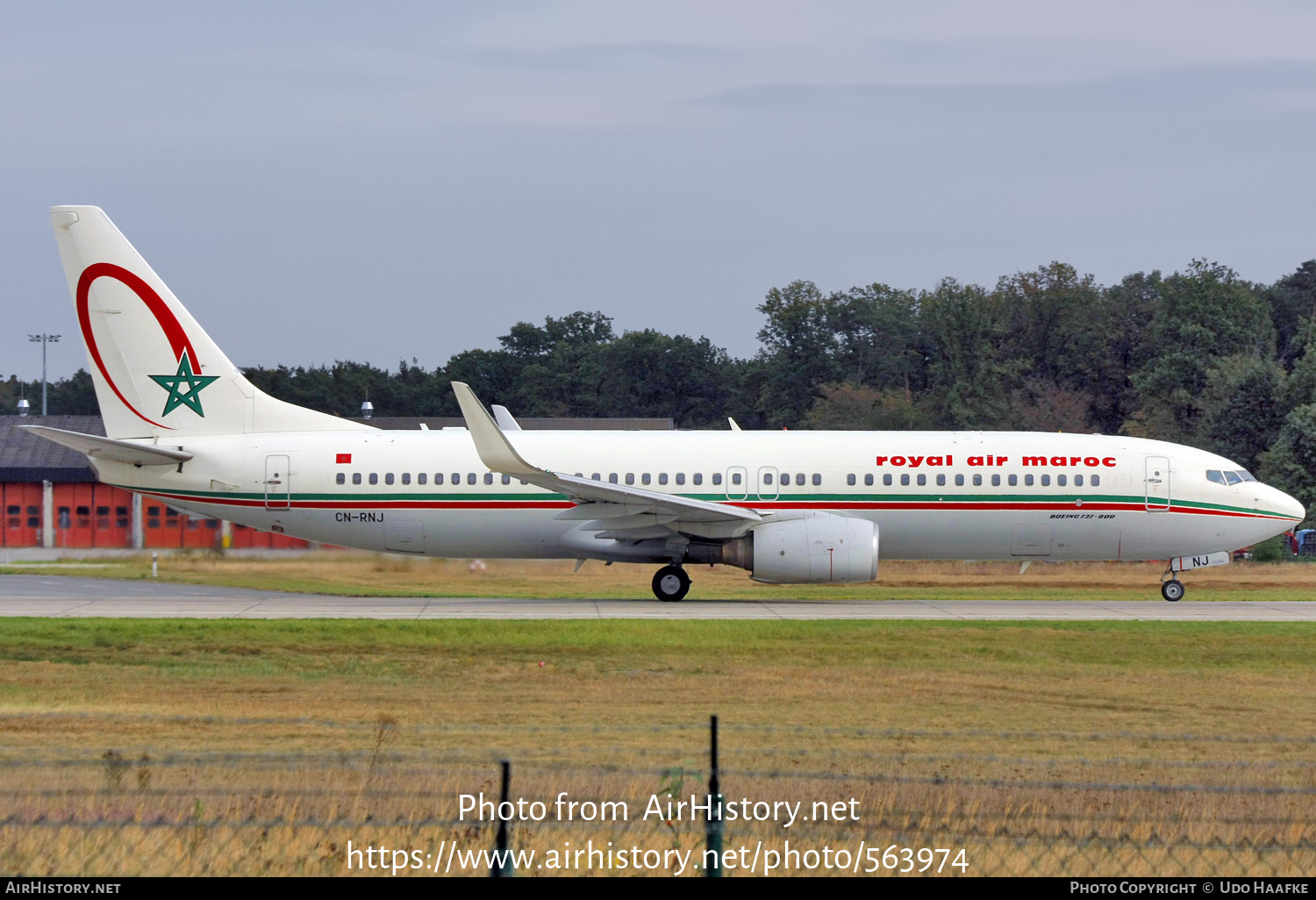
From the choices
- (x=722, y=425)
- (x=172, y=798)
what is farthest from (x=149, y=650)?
Answer: (x=722, y=425)

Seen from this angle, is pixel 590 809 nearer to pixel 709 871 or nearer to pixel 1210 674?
pixel 709 871

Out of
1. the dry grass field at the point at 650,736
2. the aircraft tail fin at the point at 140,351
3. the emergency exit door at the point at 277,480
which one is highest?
the aircraft tail fin at the point at 140,351

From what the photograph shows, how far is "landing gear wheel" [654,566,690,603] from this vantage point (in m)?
30.0

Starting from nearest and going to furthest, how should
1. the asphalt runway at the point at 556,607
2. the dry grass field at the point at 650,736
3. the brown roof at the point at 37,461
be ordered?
the dry grass field at the point at 650,736
the asphalt runway at the point at 556,607
the brown roof at the point at 37,461

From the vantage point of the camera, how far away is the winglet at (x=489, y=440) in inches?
1037

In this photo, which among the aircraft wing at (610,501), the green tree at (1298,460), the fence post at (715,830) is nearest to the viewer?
the fence post at (715,830)

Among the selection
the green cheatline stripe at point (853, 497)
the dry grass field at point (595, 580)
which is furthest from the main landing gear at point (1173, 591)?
the green cheatline stripe at point (853, 497)

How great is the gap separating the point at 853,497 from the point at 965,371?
5637 centimetres

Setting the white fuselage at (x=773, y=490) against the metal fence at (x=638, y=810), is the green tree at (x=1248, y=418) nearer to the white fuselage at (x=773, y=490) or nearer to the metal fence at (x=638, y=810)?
the white fuselage at (x=773, y=490)

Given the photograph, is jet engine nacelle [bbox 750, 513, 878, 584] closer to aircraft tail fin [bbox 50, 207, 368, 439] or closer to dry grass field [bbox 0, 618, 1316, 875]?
dry grass field [bbox 0, 618, 1316, 875]

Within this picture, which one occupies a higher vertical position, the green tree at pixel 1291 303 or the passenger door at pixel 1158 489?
the green tree at pixel 1291 303

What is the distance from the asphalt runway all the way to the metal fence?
1175cm

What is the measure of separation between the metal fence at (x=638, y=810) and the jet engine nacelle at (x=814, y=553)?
44.3ft
